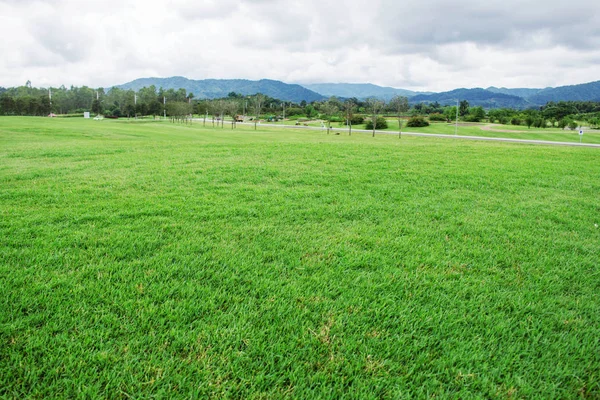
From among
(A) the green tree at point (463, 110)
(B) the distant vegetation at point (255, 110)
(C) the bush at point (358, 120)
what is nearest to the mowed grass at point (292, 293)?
(B) the distant vegetation at point (255, 110)

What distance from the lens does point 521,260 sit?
143 inches

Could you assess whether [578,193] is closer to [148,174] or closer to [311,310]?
[311,310]

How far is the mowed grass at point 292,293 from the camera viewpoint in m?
2.03

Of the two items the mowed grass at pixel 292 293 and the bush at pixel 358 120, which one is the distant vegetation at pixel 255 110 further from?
the mowed grass at pixel 292 293

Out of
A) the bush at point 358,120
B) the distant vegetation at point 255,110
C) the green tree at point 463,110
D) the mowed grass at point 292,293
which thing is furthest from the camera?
the green tree at point 463,110

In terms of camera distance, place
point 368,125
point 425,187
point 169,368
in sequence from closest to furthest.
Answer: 1. point 169,368
2. point 425,187
3. point 368,125

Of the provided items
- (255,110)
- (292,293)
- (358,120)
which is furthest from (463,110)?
(292,293)

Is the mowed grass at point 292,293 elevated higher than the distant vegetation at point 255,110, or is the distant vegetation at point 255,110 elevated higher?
the distant vegetation at point 255,110

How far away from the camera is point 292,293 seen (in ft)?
9.19

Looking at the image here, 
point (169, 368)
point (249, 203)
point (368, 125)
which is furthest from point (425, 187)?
point (368, 125)

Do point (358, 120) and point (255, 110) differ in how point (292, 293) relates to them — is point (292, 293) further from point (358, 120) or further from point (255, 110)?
point (358, 120)

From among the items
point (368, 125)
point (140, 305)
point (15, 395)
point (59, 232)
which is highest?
point (368, 125)

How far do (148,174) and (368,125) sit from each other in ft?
230

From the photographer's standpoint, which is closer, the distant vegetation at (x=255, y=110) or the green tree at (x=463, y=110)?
the distant vegetation at (x=255, y=110)
